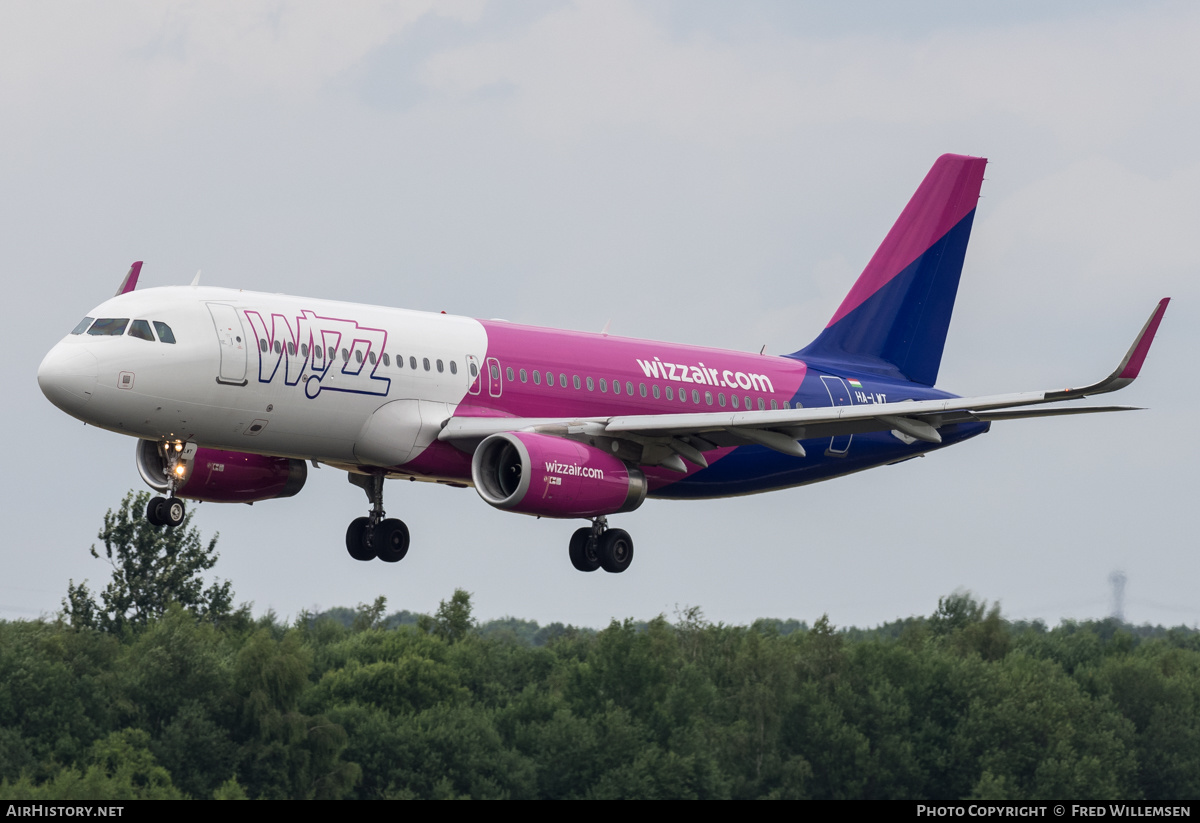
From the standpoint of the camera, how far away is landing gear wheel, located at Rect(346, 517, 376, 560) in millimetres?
47375

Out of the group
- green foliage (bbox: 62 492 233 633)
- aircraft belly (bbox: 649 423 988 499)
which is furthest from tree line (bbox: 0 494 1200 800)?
aircraft belly (bbox: 649 423 988 499)

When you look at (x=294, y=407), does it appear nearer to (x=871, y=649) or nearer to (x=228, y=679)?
(x=228, y=679)

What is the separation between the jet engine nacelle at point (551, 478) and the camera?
4184cm

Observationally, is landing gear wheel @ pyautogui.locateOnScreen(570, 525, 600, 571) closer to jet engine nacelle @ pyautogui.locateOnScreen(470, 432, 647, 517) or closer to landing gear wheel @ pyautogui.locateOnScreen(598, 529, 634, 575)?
landing gear wheel @ pyautogui.locateOnScreen(598, 529, 634, 575)

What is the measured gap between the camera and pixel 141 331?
1555 inches

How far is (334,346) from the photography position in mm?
41281

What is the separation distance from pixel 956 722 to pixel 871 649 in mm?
7695

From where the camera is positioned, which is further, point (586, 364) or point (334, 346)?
point (586, 364)

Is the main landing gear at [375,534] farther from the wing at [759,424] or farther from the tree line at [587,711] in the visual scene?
the tree line at [587,711]

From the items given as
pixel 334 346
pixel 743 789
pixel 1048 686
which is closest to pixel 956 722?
pixel 1048 686

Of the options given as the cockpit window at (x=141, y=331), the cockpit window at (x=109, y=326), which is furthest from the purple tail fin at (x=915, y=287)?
the cockpit window at (x=109, y=326)

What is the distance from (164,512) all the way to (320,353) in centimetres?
494

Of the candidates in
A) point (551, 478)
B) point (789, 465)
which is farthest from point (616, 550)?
point (789, 465)

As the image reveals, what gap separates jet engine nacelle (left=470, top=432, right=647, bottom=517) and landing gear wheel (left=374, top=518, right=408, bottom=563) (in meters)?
4.85
